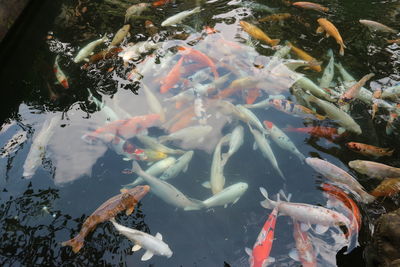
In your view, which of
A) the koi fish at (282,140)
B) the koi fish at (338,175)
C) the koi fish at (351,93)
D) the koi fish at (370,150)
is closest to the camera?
the koi fish at (338,175)

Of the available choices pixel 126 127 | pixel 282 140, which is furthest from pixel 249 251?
pixel 126 127

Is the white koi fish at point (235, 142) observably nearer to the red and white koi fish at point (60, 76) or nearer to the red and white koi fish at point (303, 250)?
the red and white koi fish at point (303, 250)

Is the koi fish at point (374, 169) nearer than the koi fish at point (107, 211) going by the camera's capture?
No

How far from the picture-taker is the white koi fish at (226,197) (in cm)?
400

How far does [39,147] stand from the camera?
459 cm

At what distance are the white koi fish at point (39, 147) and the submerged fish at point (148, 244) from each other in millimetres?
1603

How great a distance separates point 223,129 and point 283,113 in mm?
964

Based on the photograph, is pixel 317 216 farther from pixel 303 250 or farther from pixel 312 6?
pixel 312 6

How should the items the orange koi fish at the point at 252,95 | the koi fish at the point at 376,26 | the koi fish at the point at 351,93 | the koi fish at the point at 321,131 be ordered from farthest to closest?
the koi fish at the point at 376,26 < the orange koi fish at the point at 252,95 < the koi fish at the point at 351,93 < the koi fish at the point at 321,131

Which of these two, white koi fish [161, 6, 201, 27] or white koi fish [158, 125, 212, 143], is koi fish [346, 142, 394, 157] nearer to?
white koi fish [158, 125, 212, 143]

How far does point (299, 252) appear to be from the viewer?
11.4 ft

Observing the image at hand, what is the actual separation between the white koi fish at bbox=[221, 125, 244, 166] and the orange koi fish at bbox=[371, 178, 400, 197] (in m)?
1.73

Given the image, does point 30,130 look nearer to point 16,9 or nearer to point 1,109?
point 1,109

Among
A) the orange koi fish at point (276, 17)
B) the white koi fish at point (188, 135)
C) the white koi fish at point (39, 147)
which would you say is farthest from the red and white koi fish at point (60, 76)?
the orange koi fish at point (276, 17)
